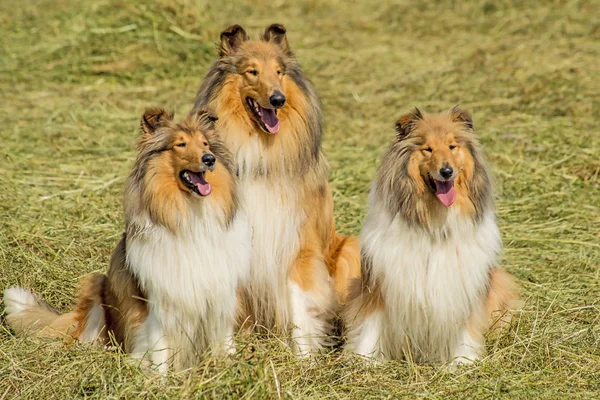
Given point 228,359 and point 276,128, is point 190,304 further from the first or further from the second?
point 276,128

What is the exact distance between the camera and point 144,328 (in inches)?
220

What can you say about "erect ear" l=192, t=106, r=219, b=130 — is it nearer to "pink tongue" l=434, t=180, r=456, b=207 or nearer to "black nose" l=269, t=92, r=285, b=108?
"black nose" l=269, t=92, r=285, b=108

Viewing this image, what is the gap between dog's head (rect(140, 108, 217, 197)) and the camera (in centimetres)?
538

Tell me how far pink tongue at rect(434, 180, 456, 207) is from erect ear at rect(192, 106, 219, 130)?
149 centimetres

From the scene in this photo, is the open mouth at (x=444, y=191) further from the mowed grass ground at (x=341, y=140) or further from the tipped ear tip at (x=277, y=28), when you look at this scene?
the tipped ear tip at (x=277, y=28)

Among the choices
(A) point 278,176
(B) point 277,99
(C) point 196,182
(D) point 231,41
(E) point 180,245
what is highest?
(D) point 231,41

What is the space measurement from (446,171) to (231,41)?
1833 millimetres

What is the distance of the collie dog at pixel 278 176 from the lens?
6.05 m

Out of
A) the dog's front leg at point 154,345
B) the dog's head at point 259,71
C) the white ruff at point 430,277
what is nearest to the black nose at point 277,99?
the dog's head at point 259,71

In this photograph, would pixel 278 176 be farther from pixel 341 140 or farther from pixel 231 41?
pixel 341 140

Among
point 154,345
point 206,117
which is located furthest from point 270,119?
point 154,345

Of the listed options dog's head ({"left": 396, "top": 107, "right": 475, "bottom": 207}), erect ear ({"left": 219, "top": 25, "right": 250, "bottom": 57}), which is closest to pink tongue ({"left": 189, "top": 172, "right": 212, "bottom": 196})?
erect ear ({"left": 219, "top": 25, "right": 250, "bottom": 57})

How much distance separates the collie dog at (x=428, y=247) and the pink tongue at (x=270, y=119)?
2.57 feet

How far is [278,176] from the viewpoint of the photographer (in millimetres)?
6145
